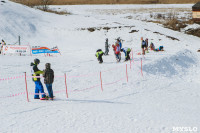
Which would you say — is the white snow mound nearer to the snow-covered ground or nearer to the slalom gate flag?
the snow-covered ground

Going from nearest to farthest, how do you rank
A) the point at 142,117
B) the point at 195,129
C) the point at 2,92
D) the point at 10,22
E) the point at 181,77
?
the point at 195,129 < the point at 142,117 < the point at 2,92 < the point at 181,77 < the point at 10,22

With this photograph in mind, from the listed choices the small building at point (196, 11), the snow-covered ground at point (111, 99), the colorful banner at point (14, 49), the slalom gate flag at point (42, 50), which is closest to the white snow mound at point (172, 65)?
the snow-covered ground at point (111, 99)

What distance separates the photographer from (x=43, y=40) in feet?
110

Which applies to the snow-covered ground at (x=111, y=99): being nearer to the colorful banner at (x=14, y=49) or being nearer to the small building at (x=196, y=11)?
the colorful banner at (x=14, y=49)

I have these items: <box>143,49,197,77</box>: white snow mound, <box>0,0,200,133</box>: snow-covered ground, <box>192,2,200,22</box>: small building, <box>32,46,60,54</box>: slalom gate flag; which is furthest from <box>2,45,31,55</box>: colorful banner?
<box>192,2,200,22</box>: small building

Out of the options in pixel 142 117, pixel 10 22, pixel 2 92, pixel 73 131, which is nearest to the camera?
pixel 73 131

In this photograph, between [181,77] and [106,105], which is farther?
[181,77]

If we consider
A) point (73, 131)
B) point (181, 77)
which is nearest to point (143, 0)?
point (181, 77)

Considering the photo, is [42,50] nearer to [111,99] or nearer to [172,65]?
[172,65]

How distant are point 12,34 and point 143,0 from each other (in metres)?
59.8

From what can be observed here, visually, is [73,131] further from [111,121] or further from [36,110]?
[36,110]

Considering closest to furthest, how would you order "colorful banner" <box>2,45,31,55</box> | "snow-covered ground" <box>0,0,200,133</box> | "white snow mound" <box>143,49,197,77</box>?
"snow-covered ground" <box>0,0,200,133</box>
"white snow mound" <box>143,49,197,77</box>
"colorful banner" <box>2,45,31,55</box>

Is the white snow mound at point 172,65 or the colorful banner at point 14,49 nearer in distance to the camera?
the white snow mound at point 172,65

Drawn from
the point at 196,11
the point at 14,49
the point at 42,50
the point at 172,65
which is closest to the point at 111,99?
the point at 172,65
